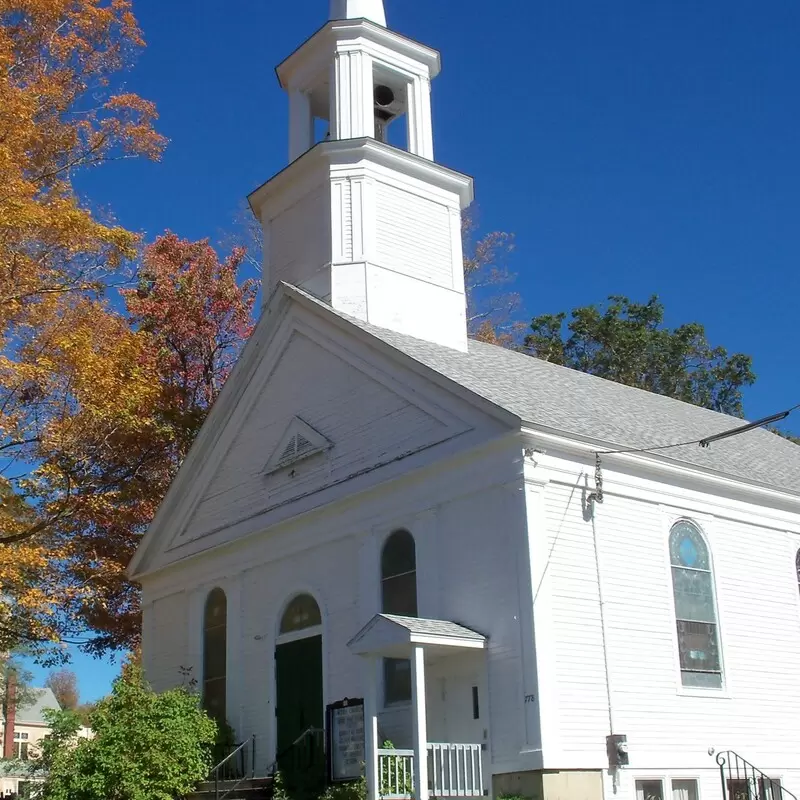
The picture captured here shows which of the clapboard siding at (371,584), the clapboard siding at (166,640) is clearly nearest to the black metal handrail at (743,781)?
the clapboard siding at (371,584)

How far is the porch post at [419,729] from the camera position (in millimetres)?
13852

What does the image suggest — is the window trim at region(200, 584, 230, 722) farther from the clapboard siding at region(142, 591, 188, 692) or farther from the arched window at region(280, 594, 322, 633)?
the arched window at region(280, 594, 322, 633)

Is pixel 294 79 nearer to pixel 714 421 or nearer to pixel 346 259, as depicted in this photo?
pixel 346 259

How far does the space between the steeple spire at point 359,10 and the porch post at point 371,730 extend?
534 inches

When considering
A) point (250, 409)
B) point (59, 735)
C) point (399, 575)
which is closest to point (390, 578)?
point (399, 575)

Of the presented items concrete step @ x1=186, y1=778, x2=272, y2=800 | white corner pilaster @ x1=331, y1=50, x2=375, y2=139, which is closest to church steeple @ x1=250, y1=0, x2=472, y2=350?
white corner pilaster @ x1=331, y1=50, x2=375, y2=139

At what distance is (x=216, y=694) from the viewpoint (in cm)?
2038

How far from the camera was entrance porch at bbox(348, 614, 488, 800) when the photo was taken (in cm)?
1404

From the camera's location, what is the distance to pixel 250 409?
826 inches

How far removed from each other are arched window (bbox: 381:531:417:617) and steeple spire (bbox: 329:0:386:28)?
11.2m

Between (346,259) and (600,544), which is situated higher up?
(346,259)

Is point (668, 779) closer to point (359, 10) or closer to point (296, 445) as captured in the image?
point (296, 445)

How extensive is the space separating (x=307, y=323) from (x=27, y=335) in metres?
5.09

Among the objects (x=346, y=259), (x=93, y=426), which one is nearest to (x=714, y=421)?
(x=346, y=259)
